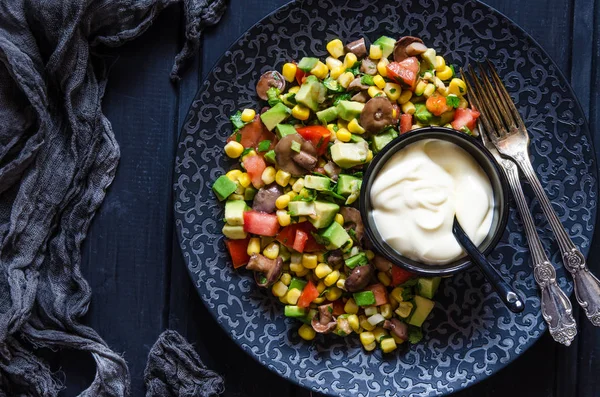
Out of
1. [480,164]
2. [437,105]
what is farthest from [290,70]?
[480,164]

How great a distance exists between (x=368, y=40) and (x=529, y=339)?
120 cm

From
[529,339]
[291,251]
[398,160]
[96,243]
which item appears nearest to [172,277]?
[96,243]

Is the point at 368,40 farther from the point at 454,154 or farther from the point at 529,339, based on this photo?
the point at 529,339

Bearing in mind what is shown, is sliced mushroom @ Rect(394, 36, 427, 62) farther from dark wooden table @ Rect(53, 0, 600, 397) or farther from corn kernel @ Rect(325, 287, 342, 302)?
corn kernel @ Rect(325, 287, 342, 302)

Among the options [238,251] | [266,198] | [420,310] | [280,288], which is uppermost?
[266,198]

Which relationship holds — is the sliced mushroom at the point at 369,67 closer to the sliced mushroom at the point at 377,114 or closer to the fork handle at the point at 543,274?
the sliced mushroom at the point at 377,114

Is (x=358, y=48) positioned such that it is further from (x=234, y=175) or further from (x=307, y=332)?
(x=307, y=332)

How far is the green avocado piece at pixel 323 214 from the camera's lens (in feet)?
8.39

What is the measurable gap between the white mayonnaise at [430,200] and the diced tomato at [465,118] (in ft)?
0.57

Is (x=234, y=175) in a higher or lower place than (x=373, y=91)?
lower

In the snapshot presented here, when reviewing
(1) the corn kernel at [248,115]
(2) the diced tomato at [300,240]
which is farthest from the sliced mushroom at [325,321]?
(1) the corn kernel at [248,115]

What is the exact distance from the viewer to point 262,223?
8.61 ft

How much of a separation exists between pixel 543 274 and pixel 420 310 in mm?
439

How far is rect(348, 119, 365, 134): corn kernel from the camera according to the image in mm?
2598
